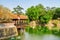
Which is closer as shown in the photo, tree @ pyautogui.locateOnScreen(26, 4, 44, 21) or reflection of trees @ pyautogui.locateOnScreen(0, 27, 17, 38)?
reflection of trees @ pyautogui.locateOnScreen(0, 27, 17, 38)

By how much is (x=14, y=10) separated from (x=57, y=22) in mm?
18662

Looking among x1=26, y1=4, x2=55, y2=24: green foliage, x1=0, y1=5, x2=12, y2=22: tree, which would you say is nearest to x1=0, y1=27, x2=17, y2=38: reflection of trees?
x1=0, y1=5, x2=12, y2=22: tree

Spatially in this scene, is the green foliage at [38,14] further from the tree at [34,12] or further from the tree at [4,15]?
the tree at [4,15]

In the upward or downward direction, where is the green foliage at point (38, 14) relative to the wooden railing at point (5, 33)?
upward

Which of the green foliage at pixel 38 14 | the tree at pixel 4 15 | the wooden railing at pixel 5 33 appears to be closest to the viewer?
the wooden railing at pixel 5 33

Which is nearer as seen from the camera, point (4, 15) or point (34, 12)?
point (4, 15)

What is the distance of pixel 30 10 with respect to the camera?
63.2m

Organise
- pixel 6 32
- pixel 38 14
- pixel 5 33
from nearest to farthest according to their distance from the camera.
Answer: pixel 5 33
pixel 6 32
pixel 38 14

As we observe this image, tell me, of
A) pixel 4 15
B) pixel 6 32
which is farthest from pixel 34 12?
pixel 6 32

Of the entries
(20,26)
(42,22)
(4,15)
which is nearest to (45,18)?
(42,22)

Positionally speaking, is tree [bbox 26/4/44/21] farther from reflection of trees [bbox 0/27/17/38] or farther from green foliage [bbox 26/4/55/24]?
reflection of trees [bbox 0/27/17/38]

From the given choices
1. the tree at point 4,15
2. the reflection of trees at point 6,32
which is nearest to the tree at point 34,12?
the tree at point 4,15

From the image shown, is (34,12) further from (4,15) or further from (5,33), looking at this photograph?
(5,33)

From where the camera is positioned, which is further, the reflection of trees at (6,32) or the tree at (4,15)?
the tree at (4,15)
